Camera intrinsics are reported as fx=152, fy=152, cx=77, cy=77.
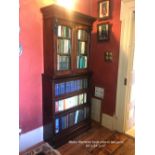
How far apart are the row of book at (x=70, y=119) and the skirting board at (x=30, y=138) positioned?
323 mm

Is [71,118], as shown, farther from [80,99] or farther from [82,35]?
[82,35]

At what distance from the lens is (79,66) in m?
2.21

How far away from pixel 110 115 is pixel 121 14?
1.61m

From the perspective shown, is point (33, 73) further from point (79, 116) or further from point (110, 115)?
point (110, 115)

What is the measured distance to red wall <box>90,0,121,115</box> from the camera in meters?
2.35

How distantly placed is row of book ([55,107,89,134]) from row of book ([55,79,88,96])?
35 centimetres

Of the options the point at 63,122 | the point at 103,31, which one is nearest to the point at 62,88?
the point at 63,122

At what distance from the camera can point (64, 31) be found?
1950 millimetres

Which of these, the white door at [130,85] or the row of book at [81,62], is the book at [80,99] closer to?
the row of book at [81,62]

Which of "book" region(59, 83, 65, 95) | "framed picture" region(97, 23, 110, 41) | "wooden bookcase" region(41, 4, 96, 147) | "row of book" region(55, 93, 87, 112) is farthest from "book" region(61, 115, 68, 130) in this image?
"framed picture" region(97, 23, 110, 41)

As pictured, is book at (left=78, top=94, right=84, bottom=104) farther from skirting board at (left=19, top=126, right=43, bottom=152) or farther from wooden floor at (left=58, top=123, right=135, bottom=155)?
skirting board at (left=19, top=126, right=43, bottom=152)

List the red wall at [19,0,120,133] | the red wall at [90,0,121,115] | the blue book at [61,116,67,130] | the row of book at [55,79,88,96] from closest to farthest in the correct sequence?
the red wall at [19,0,120,133], the row of book at [55,79,88,96], the blue book at [61,116,67,130], the red wall at [90,0,121,115]

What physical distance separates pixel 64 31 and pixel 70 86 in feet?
2.45
